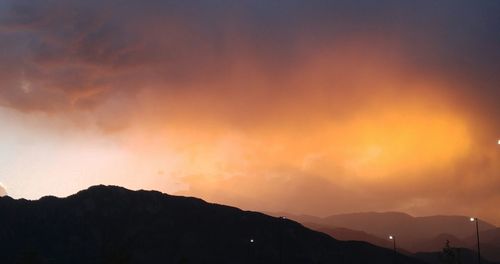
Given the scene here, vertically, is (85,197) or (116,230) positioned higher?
(85,197)

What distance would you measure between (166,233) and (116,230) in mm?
15555

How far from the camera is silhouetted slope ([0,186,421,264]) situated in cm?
14838

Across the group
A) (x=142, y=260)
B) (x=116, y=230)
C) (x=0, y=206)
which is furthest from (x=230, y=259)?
(x=0, y=206)

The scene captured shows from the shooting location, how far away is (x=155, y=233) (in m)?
160

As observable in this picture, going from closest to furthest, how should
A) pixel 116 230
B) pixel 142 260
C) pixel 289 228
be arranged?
1. pixel 142 260
2. pixel 116 230
3. pixel 289 228

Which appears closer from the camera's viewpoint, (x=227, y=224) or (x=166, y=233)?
(x=166, y=233)

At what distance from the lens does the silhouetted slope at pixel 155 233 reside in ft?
487

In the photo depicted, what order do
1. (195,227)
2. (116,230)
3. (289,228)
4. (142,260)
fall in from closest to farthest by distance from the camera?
(142,260)
(116,230)
(195,227)
(289,228)

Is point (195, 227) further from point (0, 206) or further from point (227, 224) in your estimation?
point (0, 206)

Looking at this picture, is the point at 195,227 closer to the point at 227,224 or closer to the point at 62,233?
the point at 227,224

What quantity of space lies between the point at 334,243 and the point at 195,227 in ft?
163

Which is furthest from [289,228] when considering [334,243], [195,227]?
[195,227]

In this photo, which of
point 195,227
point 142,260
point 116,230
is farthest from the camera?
point 195,227

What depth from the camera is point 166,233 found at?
160875mm
